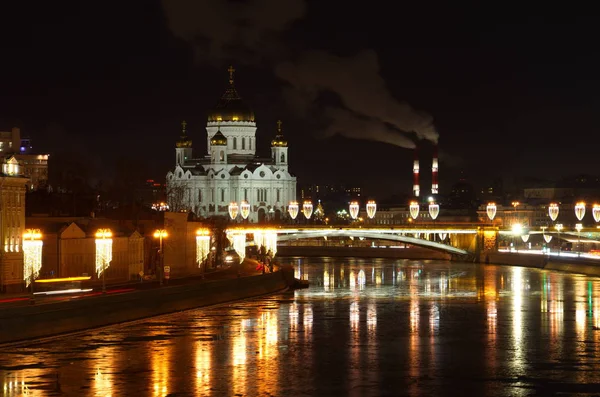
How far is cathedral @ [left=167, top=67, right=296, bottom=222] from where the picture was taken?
150750 millimetres

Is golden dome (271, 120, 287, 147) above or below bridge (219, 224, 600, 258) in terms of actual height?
above

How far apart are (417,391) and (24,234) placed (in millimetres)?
→ 19380

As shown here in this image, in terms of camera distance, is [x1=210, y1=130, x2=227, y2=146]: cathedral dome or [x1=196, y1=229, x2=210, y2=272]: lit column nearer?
[x1=196, y1=229, x2=210, y2=272]: lit column

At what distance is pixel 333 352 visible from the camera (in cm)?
3806

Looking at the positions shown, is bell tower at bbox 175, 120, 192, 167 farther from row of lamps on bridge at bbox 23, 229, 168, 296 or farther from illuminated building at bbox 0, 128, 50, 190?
row of lamps on bridge at bbox 23, 229, 168, 296

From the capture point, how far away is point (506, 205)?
17512 centimetres

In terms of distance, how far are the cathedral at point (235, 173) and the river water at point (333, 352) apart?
91.5 metres

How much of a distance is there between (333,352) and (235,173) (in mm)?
113192

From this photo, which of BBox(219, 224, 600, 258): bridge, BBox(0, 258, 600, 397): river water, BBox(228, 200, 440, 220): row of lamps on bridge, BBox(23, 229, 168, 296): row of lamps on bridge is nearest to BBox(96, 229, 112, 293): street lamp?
BBox(23, 229, 168, 296): row of lamps on bridge

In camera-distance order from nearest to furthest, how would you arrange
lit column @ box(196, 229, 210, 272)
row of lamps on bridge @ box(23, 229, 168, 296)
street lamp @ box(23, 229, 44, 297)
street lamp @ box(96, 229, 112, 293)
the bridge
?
street lamp @ box(23, 229, 44, 297) < row of lamps on bridge @ box(23, 229, 168, 296) < street lamp @ box(96, 229, 112, 293) < lit column @ box(196, 229, 210, 272) < the bridge

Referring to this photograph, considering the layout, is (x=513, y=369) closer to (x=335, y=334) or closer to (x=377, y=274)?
(x=335, y=334)

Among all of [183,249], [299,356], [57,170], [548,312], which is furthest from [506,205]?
[299,356]

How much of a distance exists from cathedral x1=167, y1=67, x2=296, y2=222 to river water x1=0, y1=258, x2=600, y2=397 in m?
91.5

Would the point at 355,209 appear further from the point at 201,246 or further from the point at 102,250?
the point at 102,250
